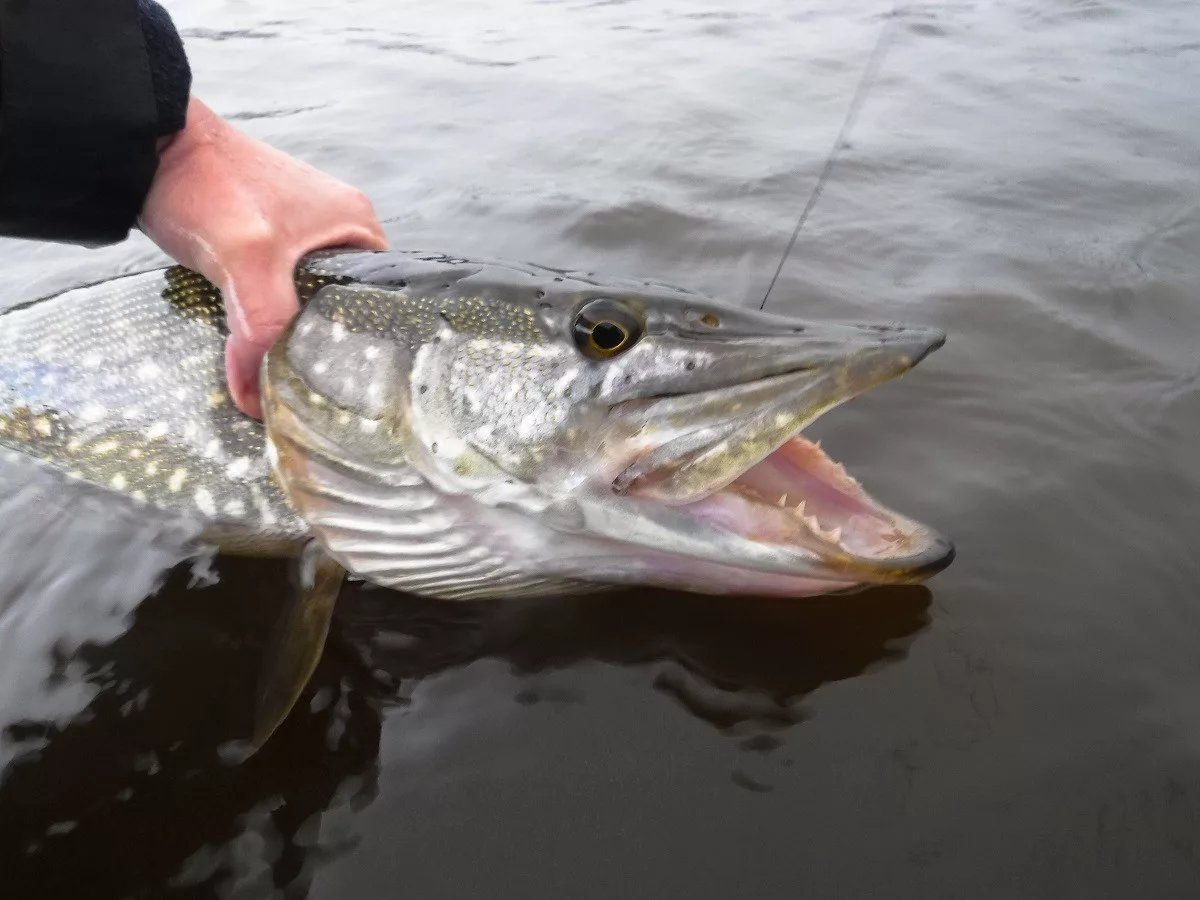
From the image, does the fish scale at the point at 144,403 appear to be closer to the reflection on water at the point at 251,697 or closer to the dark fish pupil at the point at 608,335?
the reflection on water at the point at 251,697

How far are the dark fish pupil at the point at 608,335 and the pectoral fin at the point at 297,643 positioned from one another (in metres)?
0.83

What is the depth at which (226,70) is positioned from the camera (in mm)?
7273

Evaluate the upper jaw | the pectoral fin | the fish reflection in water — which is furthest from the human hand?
the upper jaw

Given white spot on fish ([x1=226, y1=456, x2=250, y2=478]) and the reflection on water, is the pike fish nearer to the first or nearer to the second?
white spot on fish ([x1=226, y1=456, x2=250, y2=478])

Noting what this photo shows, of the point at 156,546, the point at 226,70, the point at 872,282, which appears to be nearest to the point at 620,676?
the point at 156,546

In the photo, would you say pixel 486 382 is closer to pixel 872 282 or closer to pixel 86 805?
pixel 86 805

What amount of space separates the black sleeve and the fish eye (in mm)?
1027

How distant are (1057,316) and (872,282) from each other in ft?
2.16

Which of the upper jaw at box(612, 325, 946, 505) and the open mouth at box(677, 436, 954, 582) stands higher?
the upper jaw at box(612, 325, 946, 505)

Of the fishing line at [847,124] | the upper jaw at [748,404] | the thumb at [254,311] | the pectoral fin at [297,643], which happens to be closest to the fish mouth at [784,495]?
the upper jaw at [748,404]

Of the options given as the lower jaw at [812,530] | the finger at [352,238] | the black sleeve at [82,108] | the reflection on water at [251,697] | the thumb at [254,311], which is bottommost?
the reflection on water at [251,697]

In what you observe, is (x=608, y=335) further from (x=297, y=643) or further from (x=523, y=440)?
(x=297, y=643)

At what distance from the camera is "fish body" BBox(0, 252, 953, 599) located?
149 centimetres

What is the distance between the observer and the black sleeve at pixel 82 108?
5.21 ft
